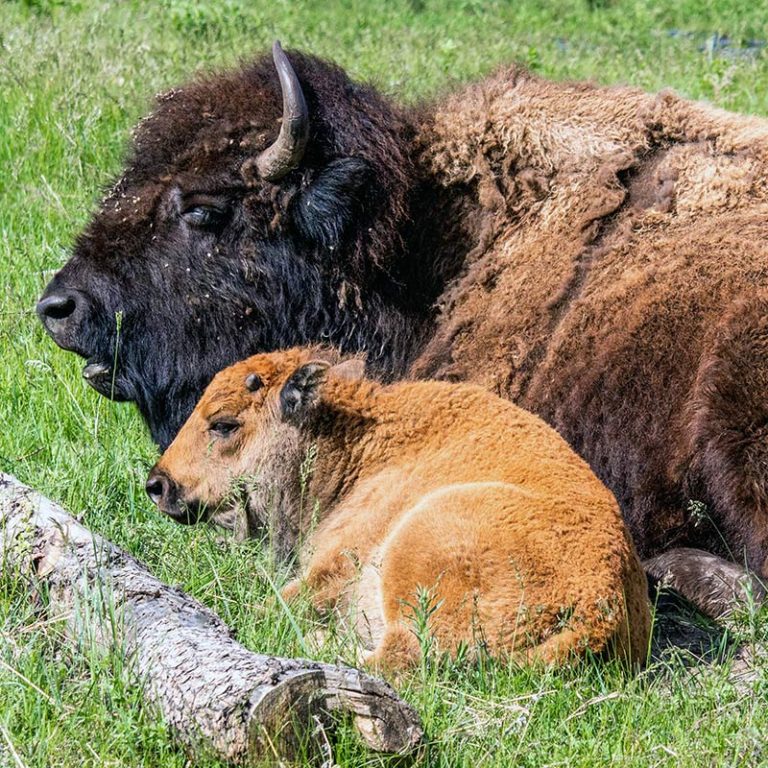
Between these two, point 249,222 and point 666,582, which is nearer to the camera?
point 666,582

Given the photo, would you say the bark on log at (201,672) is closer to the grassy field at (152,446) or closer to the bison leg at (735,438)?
the grassy field at (152,446)

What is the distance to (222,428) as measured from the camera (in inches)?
194

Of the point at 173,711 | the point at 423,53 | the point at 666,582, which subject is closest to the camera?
the point at 173,711

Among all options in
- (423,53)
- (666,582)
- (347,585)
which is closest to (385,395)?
(347,585)

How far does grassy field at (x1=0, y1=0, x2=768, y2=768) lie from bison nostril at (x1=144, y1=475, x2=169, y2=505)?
0.17m

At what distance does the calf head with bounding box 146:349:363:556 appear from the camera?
192 inches

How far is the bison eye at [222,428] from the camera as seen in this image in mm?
4906

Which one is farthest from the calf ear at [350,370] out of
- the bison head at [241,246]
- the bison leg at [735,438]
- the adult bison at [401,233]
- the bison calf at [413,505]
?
the bison leg at [735,438]

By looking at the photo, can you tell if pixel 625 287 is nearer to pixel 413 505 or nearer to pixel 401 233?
pixel 401 233

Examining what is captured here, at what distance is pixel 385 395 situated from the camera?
4938 millimetres

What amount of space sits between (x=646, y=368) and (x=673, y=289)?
337 mm

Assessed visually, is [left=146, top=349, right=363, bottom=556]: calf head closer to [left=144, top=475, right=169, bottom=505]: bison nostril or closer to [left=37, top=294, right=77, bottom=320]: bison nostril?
[left=144, top=475, right=169, bottom=505]: bison nostril

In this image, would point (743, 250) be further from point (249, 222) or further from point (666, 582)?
point (249, 222)

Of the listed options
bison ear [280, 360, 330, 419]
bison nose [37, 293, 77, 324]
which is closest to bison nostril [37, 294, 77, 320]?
bison nose [37, 293, 77, 324]
